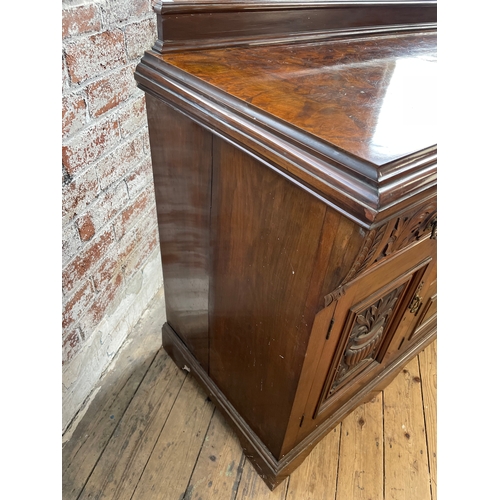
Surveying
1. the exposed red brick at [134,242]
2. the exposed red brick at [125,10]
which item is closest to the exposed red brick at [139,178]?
the exposed red brick at [134,242]

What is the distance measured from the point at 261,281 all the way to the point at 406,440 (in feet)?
2.56

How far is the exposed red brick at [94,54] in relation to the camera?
2.59ft

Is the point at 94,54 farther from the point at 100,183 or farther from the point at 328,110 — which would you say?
the point at 328,110

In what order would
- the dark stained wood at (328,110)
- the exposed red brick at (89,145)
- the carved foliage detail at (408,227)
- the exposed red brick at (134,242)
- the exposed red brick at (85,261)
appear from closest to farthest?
the dark stained wood at (328,110) < the carved foliage detail at (408,227) < the exposed red brick at (89,145) < the exposed red brick at (85,261) < the exposed red brick at (134,242)

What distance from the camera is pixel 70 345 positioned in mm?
1026

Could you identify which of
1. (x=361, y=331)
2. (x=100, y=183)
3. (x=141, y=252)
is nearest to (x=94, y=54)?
(x=100, y=183)

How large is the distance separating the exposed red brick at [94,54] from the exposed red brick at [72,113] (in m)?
0.04

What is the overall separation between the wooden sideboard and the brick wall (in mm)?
144

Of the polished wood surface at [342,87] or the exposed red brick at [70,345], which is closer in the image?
the polished wood surface at [342,87]

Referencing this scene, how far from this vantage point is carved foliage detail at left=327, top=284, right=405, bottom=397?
2.85 ft

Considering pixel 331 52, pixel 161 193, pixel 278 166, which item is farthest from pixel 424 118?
pixel 161 193

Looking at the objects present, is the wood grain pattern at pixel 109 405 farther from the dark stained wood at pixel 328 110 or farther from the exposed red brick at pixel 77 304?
the dark stained wood at pixel 328 110

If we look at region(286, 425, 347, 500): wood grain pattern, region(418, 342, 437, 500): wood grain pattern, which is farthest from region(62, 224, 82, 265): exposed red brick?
region(418, 342, 437, 500): wood grain pattern

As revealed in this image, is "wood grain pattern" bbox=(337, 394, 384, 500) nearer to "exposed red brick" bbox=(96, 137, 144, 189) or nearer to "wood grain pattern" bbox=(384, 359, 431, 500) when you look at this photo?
Answer: "wood grain pattern" bbox=(384, 359, 431, 500)
